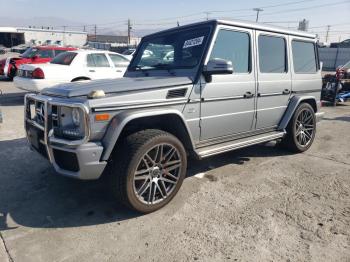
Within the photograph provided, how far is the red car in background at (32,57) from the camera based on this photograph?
13.5 metres

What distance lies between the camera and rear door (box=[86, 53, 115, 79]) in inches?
386

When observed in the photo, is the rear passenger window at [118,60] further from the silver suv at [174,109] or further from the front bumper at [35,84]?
the silver suv at [174,109]

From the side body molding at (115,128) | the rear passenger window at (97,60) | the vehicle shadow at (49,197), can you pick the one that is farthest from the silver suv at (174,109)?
the rear passenger window at (97,60)

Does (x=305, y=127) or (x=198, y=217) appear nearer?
(x=198, y=217)

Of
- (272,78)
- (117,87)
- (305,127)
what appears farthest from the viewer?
(305,127)

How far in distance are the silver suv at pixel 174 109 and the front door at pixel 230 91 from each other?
1 centimetres

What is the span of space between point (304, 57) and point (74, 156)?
433 cm

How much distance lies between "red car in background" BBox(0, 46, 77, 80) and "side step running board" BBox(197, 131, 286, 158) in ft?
36.2

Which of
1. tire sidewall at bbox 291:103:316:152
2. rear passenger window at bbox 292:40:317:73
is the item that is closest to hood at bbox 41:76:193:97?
tire sidewall at bbox 291:103:316:152

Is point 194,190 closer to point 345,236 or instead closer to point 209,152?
point 209,152

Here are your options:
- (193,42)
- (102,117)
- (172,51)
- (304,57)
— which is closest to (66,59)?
(172,51)

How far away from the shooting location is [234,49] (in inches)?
169

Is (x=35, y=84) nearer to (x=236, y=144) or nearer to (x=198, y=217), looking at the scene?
(x=236, y=144)

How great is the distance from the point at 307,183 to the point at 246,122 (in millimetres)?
1151
